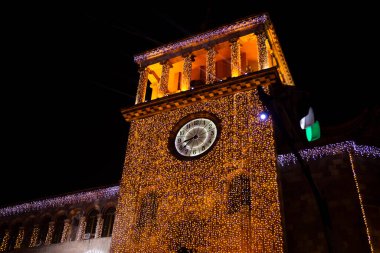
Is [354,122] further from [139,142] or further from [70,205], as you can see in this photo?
[70,205]

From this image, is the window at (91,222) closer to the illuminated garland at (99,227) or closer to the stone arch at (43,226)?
the illuminated garland at (99,227)

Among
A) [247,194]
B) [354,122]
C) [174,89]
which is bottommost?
A: [247,194]

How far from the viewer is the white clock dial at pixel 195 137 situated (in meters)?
22.1

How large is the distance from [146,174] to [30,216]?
11672 mm

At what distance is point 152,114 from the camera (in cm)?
2508

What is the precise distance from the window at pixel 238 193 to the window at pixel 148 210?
4168 millimetres

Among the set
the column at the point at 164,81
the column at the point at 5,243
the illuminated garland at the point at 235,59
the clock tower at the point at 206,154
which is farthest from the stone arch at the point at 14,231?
the illuminated garland at the point at 235,59

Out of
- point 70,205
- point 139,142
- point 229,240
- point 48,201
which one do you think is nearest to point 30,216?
point 48,201

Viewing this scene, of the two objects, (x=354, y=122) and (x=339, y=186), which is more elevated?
(x=354, y=122)

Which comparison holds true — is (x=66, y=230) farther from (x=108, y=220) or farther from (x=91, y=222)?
(x=108, y=220)

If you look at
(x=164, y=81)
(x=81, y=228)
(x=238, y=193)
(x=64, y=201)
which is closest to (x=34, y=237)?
(x=64, y=201)

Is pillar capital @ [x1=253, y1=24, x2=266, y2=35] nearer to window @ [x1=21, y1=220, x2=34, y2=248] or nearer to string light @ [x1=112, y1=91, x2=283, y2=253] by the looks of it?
string light @ [x1=112, y1=91, x2=283, y2=253]

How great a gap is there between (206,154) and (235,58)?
6.33m

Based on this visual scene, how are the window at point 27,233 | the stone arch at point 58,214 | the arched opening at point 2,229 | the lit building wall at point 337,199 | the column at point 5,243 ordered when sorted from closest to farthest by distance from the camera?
1. the lit building wall at point 337,199
2. the stone arch at point 58,214
3. the window at point 27,233
4. the column at point 5,243
5. the arched opening at point 2,229
